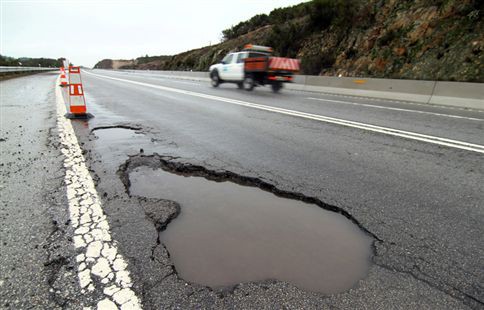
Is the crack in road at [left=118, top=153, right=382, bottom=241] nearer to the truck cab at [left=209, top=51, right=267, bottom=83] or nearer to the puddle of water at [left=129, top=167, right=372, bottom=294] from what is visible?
the puddle of water at [left=129, top=167, right=372, bottom=294]

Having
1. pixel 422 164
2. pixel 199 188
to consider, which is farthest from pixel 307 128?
pixel 199 188

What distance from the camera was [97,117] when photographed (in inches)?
262

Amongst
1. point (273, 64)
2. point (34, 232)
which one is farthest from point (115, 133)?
point (273, 64)

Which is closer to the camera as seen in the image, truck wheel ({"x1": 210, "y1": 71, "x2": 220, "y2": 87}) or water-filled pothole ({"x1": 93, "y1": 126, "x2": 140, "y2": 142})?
water-filled pothole ({"x1": 93, "y1": 126, "x2": 140, "y2": 142})

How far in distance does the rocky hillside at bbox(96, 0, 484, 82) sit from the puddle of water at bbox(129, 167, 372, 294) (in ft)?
43.7

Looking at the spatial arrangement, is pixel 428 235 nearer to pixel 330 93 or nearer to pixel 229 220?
pixel 229 220

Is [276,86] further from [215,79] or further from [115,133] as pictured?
[115,133]

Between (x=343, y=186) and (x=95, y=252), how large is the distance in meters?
2.37

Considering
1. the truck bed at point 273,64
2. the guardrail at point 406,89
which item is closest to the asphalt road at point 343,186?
the guardrail at point 406,89

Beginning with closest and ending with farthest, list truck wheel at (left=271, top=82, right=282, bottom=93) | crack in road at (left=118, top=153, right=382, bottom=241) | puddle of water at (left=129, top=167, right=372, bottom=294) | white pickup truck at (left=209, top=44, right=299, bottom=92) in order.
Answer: puddle of water at (left=129, top=167, right=372, bottom=294)
crack in road at (left=118, top=153, right=382, bottom=241)
white pickup truck at (left=209, top=44, right=299, bottom=92)
truck wheel at (left=271, top=82, right=282, bottom=93)

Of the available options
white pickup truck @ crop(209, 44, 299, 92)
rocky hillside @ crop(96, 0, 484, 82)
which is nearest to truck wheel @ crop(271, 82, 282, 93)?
white pickup truck @ crop(209, 44, 299, 92)

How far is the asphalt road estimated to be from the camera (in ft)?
5.35

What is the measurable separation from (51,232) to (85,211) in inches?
A: 13.2

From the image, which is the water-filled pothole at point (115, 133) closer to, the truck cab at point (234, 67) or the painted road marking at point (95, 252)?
the painted road marking at point (95, 252)
